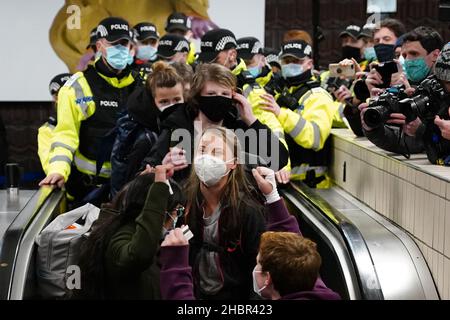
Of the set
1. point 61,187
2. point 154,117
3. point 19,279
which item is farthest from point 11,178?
point 19,279

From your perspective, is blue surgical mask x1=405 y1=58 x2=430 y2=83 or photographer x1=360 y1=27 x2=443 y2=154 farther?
blue surgical mask x1=405 y1=58 x2=430 y2=83

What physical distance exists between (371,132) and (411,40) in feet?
1.65

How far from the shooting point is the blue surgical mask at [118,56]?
559 centimetres

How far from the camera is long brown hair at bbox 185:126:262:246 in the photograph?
379 centimetres

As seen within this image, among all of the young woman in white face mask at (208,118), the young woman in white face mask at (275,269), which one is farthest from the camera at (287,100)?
the young woman in white face mask at (275,269)

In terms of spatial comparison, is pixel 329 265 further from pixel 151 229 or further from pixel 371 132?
pixel 151 229

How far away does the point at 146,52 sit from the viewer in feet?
26.1

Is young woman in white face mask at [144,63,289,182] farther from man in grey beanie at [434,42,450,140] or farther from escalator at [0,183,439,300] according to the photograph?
man in grey beanie at [434,42,450,140]

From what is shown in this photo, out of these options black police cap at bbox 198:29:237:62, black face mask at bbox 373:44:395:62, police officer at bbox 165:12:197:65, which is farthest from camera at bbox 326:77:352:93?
police officer at bbox 165:12:197:65

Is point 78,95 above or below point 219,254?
above

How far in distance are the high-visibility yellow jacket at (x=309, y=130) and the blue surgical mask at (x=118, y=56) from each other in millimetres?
1018

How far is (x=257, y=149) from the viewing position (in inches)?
177

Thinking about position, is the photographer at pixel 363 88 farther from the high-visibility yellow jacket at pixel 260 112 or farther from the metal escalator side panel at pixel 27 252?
the metal escalator side panel at pixel 27 252

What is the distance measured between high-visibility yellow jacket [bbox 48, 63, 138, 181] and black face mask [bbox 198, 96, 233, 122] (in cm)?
128
